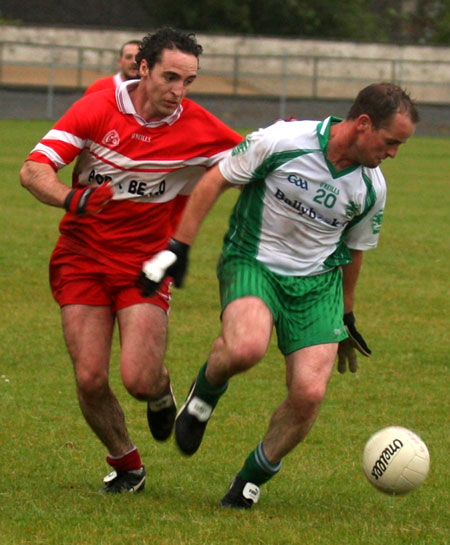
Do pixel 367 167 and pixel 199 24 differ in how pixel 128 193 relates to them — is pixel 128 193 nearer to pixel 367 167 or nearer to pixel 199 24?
pixel 367 167

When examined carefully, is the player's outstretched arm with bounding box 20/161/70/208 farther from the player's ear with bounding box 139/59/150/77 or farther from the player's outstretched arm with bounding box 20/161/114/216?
the player's ear with bounding box 139/59/150/77

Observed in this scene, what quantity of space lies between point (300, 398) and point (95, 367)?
1.04 meters

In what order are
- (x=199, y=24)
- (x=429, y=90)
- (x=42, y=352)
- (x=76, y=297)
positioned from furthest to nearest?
1. (x=199, y=24)
2. (x=429, y=90)
3. (x=42, y=352)
4. (x=76, y=297)

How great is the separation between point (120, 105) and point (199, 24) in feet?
147

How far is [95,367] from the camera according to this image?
583cm

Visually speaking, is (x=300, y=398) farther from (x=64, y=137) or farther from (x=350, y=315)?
(x=64, y=137)

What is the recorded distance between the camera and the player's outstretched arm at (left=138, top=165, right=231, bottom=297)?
5.47 metres

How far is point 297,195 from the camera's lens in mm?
5680

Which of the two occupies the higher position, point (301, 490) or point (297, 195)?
point (297, 195)

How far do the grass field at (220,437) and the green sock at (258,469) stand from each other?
6.1 inches

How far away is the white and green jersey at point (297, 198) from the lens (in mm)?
5652

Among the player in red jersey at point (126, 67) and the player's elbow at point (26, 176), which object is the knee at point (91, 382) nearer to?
the player's elbow at point (26, 176)

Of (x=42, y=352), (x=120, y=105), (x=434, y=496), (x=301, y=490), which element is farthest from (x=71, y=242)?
(x=42, y=352)

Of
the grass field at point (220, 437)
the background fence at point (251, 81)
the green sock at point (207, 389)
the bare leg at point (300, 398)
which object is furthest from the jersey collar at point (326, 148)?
the background fence at point (251, 81)
